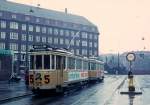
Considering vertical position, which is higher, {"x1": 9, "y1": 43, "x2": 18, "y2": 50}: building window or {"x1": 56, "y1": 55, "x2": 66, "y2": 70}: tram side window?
{"x1": 9, "y1": 43, "x2": 18, "y2": 50}: building window

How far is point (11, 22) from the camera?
12725 centimetres

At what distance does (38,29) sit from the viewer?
138 m

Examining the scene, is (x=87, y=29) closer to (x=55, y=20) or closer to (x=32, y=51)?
(x=55, y=20)

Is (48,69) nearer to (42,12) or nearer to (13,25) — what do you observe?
(13,25)

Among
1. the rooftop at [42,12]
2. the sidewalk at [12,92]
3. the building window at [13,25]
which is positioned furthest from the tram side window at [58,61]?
the building window at [13,25]

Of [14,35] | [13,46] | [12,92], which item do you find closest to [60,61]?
[12,92]

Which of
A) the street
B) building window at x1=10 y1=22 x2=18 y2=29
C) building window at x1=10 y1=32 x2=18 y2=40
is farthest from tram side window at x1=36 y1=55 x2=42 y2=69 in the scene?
building window at x1=10 y1=22 x2=18 y2=29

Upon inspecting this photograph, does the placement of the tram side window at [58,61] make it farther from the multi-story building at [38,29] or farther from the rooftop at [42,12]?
the rooftop at [42,12]

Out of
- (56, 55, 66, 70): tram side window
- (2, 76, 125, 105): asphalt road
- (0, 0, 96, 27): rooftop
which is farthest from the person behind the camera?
(0, 0, 96, 27): rooftop

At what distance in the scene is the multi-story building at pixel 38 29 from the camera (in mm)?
126000

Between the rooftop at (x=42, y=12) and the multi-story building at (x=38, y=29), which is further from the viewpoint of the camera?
the rooftop at (x=42, y=12)

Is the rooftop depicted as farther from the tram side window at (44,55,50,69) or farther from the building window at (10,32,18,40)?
the tram side window at (44,55,50,69)

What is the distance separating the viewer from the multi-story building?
126000 millimetres

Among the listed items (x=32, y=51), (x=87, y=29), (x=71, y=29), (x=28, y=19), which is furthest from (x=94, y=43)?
(x=32, y=51)
